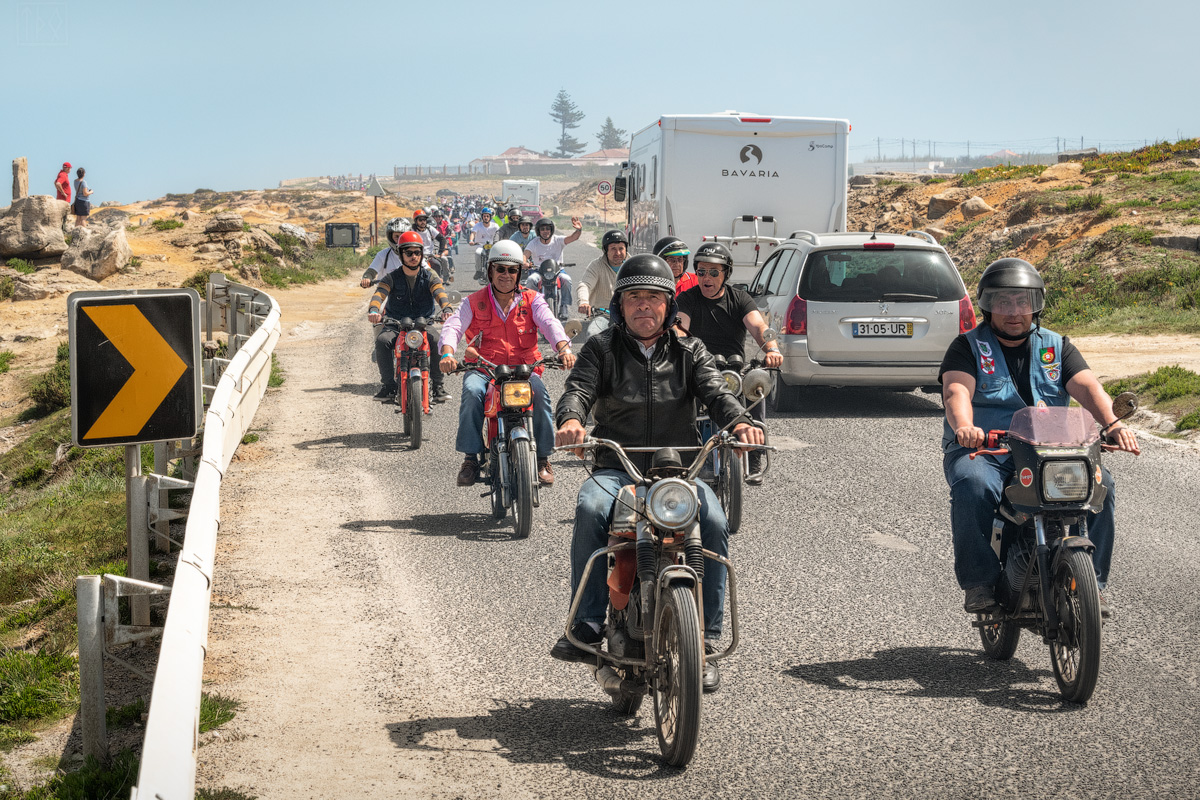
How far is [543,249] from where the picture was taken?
23.4 meters

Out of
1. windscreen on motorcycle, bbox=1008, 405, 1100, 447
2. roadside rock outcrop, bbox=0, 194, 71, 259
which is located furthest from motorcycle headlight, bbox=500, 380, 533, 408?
Answer: roadside rock outcrop, bbox=0, 194, 71, 259

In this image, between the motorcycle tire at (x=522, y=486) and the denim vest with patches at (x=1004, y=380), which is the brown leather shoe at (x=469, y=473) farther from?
the denim vest with patches at (x=1004, y=380)

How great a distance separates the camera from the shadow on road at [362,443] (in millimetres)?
12047

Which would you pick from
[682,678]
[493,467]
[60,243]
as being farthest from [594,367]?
[60,243]

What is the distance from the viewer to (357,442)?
12.4 metres

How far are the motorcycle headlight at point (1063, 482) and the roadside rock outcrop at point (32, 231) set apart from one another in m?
30.9

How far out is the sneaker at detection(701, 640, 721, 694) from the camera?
456cm

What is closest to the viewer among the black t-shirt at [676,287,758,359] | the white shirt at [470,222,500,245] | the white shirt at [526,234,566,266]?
the black t-shirt at [676,287,758,359]

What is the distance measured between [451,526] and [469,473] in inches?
18.8

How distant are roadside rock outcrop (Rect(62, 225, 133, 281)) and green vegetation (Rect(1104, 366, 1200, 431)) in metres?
24.2

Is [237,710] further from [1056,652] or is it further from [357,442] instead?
[357,442]

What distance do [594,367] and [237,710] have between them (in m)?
2.06

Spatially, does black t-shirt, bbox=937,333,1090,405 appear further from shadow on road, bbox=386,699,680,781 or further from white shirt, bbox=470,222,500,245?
white shirt, bbox=470,222,500,245

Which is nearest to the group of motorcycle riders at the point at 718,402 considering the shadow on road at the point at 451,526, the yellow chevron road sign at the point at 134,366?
the yellow chevron road sign at the point at 134,366
